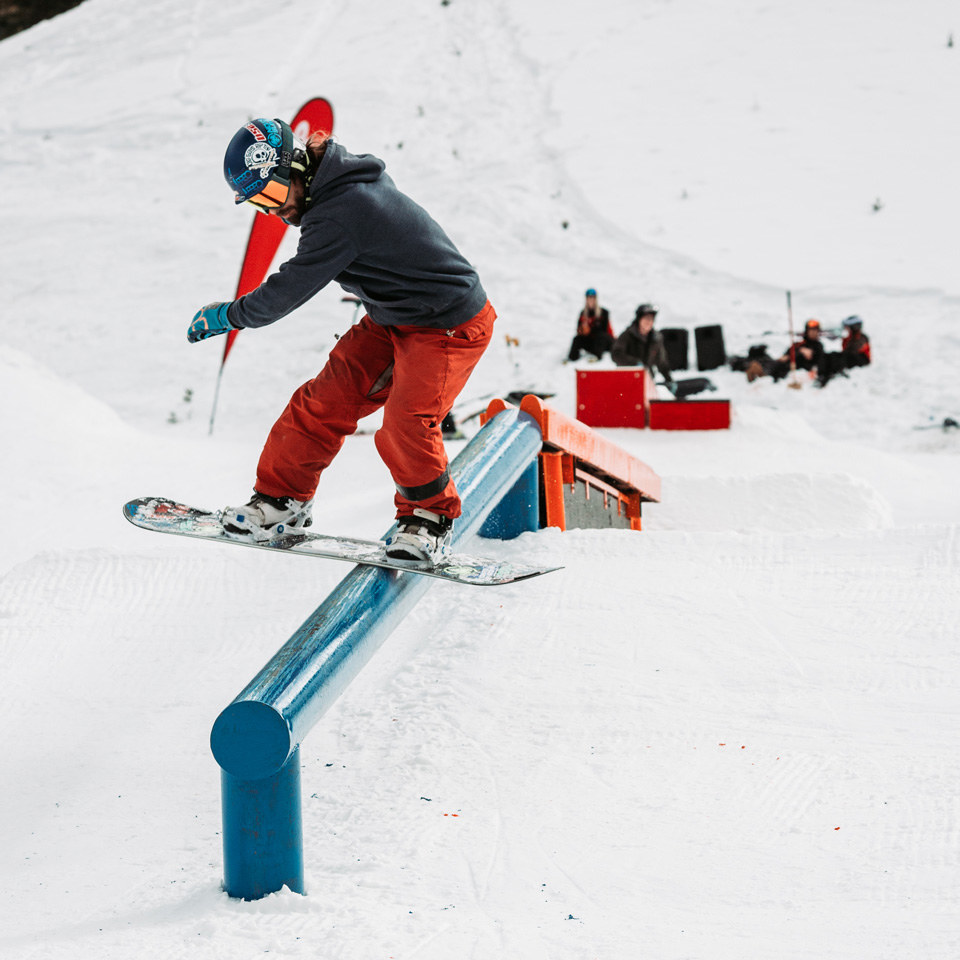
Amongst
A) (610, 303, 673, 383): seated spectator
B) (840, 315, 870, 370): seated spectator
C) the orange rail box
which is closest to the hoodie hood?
the orange rail box

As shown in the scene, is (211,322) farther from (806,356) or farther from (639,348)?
(806,356)

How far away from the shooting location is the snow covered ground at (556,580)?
2473 millimetres

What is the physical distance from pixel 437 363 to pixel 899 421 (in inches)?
331

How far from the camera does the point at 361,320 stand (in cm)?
323

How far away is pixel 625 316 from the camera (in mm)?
12789

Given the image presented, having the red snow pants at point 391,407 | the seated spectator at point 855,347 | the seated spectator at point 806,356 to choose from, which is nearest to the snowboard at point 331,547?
the red snow pants at point 391,407

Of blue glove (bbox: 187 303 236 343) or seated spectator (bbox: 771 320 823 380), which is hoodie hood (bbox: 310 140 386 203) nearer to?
blue glove (bbox: 187 303 236 343)

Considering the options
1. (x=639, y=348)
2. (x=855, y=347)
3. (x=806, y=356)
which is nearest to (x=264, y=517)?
(x=639, y=348)

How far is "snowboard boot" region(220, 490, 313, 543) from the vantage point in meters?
3.45

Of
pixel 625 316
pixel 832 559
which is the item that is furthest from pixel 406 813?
pixel 625 316

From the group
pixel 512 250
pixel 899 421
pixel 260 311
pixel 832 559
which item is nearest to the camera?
pixel 260 311

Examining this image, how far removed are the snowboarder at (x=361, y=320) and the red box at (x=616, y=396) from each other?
18.0 feet

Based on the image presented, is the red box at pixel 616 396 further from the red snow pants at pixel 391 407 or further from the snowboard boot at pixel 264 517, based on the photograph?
the snowboard boot at pixel 264 517

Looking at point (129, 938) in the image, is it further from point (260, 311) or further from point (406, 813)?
point (260, 311)
